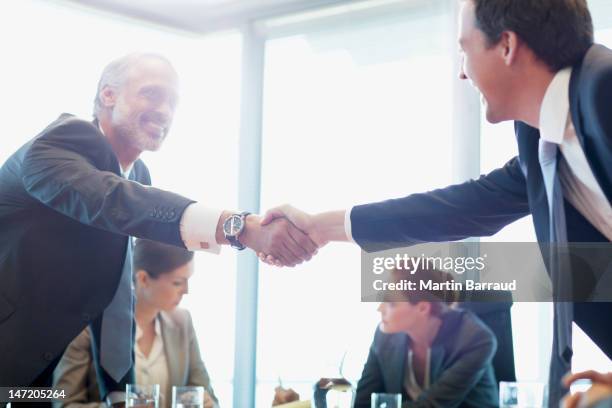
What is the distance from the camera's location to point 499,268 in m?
3.34

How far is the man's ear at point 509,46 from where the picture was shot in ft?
5.95

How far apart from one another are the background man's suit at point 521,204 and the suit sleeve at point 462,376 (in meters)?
0.40

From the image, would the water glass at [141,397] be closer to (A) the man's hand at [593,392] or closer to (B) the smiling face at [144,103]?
(A) the man's hand at [593,392]

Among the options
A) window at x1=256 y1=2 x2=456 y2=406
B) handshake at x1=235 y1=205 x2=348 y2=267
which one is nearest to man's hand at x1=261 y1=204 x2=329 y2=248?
handshake at x1=235 y1=205 x2=348 y2=267

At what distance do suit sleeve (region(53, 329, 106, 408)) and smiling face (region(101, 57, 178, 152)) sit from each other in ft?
2.34

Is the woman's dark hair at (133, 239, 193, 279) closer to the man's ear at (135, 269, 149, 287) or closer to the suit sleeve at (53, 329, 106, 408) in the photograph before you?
the man's ear at (135, 269, 149, 287)

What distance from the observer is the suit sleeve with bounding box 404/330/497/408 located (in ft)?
7.50

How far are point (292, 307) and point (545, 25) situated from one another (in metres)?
2.43

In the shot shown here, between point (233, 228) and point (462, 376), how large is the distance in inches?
31.7

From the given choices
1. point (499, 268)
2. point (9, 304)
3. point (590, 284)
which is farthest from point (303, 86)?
point (590, 284)

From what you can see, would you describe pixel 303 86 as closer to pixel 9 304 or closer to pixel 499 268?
pixel 499 268

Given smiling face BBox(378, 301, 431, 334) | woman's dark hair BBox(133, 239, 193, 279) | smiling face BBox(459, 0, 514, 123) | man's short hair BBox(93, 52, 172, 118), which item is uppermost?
man's short hair BBox(93, 52, 172, 118)

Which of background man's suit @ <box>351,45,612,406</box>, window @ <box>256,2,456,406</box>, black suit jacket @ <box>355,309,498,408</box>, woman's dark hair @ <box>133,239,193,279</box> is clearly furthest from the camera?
window @ <box>256,2,456,406</box>

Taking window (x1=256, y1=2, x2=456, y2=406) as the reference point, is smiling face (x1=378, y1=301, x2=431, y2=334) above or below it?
below
